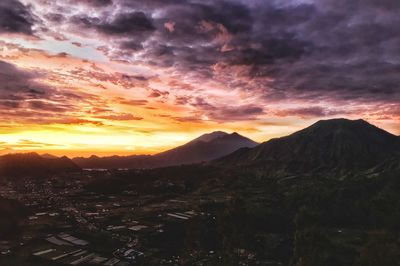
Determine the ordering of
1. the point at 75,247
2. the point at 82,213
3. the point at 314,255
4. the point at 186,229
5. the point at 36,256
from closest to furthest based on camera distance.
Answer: the point at 314,255
the point at 36,256
the point at 75,247
the point at 186,229
the point at 82,213

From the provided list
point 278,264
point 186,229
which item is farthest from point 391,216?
point 186,229

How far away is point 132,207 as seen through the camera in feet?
525

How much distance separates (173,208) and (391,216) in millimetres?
77465

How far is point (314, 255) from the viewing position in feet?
209

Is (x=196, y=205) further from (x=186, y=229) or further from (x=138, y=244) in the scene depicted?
(x=138, y=244)

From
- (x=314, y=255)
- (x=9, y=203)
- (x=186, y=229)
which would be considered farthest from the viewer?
(x=9, y=203)

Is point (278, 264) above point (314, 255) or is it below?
below

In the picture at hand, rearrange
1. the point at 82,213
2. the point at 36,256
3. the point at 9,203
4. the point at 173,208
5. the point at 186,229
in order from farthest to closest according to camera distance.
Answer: the point at 173,208 < the point at 82,213 < the point at 9,203 < the point at 186,229 < the point at 36,256

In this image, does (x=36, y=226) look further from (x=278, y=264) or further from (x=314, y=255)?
(x=314, y=255)

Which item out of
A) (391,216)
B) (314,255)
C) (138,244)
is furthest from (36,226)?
(391,216)

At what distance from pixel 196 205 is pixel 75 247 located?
256 feet

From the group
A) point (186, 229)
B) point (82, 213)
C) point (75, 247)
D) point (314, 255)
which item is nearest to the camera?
point (314, 255)

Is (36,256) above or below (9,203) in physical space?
below

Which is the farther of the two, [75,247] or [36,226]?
[36,226]
